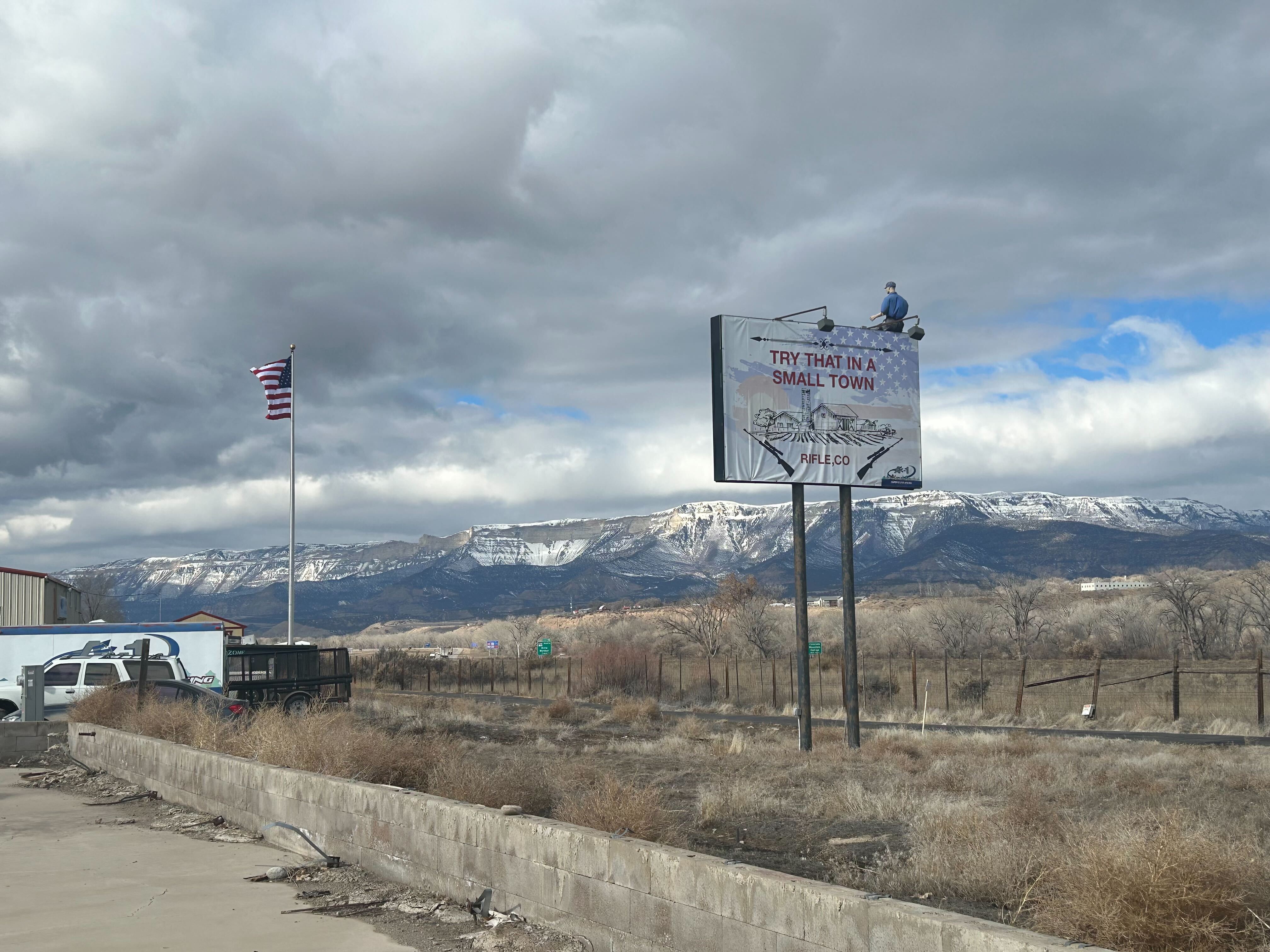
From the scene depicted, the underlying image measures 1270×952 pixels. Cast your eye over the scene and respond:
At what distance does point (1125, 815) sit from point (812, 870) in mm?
3271

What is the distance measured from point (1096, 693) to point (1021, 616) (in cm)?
3023

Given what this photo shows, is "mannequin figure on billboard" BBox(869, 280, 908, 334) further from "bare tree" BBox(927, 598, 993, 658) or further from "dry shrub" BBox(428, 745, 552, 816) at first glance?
"bare tree" BBox(927, 598, 993, 658)

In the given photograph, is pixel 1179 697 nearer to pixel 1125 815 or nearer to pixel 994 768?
pixel 994 768

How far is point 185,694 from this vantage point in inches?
947

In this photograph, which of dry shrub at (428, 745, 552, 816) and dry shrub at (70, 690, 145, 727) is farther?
dry shrub at (70, 690, 145, 727)

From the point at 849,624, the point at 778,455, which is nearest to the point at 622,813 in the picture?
the point at 778,455

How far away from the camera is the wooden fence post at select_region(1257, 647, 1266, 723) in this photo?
32.2 metres

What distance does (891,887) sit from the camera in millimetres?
9805

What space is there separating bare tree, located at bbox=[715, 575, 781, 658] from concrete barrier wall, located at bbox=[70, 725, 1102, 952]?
5280 cm

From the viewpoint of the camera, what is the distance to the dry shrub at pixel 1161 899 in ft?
20.4

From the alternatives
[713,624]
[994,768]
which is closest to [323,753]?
[994,768]

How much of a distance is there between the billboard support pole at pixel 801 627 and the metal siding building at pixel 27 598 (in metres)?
39.7

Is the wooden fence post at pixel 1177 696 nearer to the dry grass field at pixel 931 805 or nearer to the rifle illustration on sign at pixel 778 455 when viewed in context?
the dry grass field at pixel 931 805

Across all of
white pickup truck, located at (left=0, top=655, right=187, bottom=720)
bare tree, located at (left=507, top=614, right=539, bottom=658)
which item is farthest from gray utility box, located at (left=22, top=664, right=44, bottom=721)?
bare tree, located at (left=507, top=614, right=539, bottom=658)
